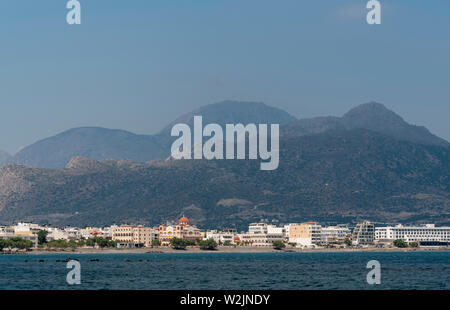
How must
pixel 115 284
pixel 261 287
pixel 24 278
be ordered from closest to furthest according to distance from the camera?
1. pixel 261 287
2. pixel 115 284
3. pixel 24 278

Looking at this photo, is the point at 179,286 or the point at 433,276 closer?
the point at 179,286

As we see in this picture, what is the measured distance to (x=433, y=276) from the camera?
119188 mm

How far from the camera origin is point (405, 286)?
97.1 meters
